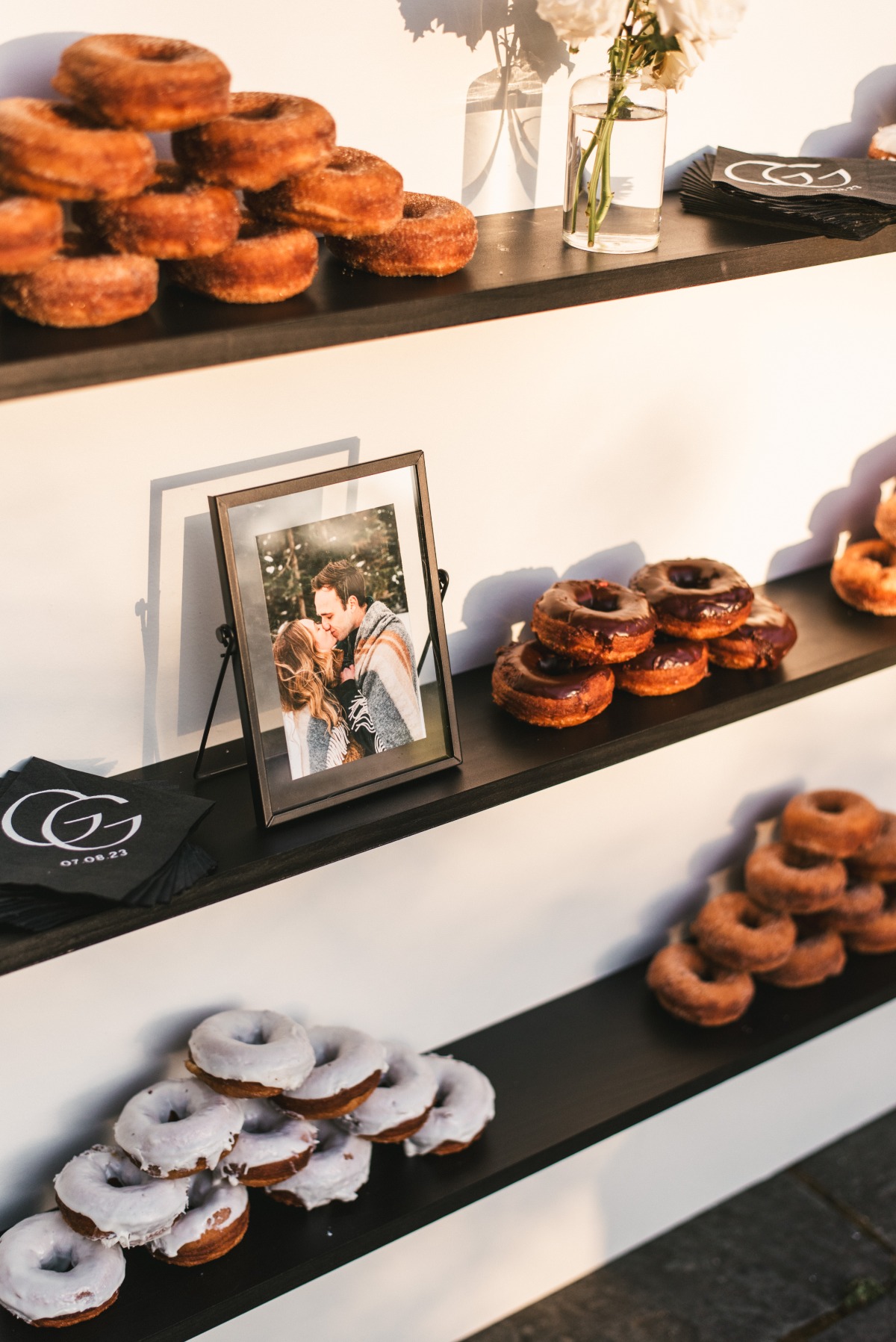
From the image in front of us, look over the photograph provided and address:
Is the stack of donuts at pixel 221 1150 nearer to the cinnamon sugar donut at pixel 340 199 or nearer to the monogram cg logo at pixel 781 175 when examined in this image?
the cinnamon sugar donut at pixel 340 199

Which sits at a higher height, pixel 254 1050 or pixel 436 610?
pixel 436 610

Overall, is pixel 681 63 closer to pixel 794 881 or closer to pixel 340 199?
pixel 340 199

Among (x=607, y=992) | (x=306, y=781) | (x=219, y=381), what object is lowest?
(x=607, y=992)

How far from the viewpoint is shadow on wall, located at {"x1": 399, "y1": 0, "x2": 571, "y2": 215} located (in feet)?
4.01

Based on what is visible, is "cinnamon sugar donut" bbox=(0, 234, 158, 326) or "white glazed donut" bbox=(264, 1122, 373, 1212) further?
"white glazed donut" bbox=(264, 1122, 373, 1212)

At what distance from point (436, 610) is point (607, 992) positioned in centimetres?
91

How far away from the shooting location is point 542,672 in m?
1.48

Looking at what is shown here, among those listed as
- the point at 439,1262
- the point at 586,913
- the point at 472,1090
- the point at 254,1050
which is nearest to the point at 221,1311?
the point at 254,1050

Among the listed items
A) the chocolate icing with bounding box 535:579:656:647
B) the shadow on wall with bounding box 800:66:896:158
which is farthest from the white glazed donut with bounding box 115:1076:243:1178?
the shadow on wall with bounding box 800:66:896:158

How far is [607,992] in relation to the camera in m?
1.95

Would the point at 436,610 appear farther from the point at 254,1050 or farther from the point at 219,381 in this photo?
the point at 254,1050

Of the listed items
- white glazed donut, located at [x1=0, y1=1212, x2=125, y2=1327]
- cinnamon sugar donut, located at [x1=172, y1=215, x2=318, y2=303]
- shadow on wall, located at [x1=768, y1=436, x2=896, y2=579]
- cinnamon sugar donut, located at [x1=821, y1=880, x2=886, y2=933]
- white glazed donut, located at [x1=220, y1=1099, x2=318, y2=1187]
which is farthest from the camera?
cinnamon sugar donut, located at [x1=821, y1=880, x2=886, y2=933]

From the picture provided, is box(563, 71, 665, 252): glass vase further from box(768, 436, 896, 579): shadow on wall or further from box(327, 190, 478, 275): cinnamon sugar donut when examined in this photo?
box(768, 436, 896, 579): shadow on wall

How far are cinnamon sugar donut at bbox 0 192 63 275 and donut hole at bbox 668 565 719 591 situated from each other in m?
1.00
